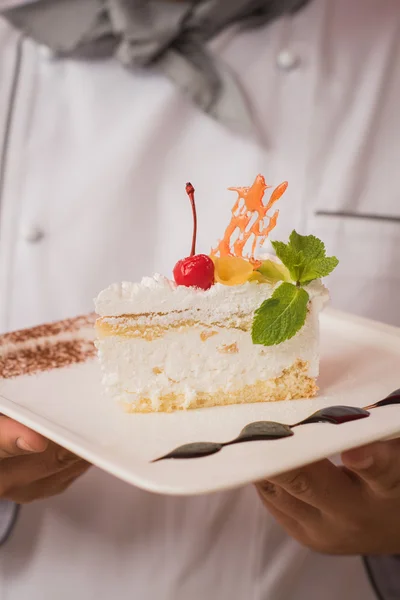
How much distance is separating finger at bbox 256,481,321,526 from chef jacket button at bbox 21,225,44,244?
2.79 ft

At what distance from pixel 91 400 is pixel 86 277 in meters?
0.55

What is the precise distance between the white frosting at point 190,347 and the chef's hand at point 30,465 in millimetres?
168

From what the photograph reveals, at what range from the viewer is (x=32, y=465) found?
1.24 meters

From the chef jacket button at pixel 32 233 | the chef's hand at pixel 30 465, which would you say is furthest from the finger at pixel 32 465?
the chef jacket button at pixel 32 233

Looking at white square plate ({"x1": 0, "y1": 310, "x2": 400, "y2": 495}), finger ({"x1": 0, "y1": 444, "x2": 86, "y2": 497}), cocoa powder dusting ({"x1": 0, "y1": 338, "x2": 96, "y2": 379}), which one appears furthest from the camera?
cocoa powder dusting ({"x1": 0, "y1": 338, "x2": 96, "y2": 379})

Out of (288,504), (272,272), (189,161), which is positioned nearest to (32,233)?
(189,161)

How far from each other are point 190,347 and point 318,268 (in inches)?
11.6

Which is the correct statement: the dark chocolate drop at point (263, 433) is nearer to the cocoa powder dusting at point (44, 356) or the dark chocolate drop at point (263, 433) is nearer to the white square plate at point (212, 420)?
the white square plate at point (212, 420)

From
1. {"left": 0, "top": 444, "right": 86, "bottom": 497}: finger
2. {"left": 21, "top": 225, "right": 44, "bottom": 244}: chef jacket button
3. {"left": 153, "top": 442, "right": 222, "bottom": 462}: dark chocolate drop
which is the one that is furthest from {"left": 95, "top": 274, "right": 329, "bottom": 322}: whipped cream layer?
{"left": 21, "top": 225, "right": 44, "bottom": 244}: chef jacket button

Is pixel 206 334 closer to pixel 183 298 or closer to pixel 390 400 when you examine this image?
pixel 183 298

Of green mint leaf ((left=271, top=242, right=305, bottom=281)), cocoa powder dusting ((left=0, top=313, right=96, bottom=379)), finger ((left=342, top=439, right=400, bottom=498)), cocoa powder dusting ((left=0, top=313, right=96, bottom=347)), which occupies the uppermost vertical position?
green mint leaf ((left=271, top=242, right=305, bottom=281))

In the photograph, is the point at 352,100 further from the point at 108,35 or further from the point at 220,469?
the point at 220,469

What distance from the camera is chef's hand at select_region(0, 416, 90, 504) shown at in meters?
1.02

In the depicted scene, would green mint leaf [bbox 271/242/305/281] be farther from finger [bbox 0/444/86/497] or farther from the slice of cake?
finger [bbox 0/444/86/497]
